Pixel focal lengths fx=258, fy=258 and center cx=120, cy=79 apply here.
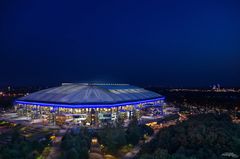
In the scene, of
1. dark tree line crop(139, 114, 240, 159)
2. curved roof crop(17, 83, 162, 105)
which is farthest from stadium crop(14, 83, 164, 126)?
dark tree line crop(139, 114, 240, 159)

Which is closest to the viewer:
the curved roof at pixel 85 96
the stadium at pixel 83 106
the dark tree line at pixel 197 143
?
the dark tree line at pixel 197 143

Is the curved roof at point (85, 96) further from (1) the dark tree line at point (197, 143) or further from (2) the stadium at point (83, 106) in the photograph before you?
(1) the dark tree line at point (197, 143)

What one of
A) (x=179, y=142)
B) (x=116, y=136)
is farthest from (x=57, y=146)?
(x=179, y=142)

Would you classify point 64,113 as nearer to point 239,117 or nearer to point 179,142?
Answer: point 179,142

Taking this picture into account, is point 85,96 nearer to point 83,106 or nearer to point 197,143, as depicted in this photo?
point 83,106

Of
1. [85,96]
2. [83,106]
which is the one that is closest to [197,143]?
[83,106]

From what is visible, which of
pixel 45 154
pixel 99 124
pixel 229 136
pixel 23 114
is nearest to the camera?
pixel 229 136

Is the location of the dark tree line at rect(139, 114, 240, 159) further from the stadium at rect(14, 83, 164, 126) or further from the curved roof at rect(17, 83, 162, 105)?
the curved roof at rect(17, 83, 162, 105)

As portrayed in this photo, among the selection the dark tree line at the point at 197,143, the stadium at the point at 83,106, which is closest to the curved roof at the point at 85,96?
the stadium at the point at 83,106
